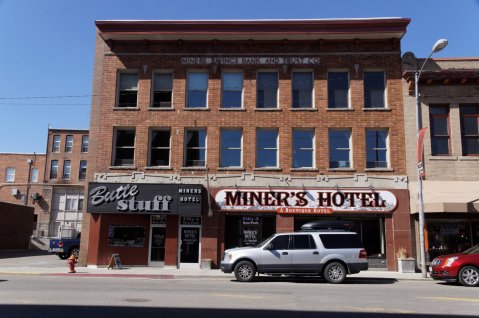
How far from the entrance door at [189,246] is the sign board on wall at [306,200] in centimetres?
197

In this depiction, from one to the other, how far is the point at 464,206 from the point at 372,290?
9.19 metres

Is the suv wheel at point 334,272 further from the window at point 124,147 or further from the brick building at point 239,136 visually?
the window at point 124,147

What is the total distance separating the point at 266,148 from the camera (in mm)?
23766

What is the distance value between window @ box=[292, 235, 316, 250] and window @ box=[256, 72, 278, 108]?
9.38 meters

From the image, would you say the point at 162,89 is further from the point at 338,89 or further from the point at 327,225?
the point at 327,225

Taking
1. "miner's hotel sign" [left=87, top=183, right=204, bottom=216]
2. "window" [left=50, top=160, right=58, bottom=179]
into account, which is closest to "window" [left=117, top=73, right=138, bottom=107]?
"miner's hotel sign" [left=87, top=183, right=204, bottom=216]

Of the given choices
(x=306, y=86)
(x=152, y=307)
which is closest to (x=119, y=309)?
(x=152, y=307)

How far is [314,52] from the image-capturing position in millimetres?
24141

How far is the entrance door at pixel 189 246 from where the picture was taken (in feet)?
74.5

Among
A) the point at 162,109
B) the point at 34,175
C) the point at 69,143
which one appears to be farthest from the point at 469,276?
the point at 34,175

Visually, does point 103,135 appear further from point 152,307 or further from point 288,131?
point 152,307

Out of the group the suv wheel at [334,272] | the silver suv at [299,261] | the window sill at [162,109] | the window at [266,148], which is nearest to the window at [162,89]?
the window sill at [162,109]

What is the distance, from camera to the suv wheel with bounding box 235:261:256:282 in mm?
16281

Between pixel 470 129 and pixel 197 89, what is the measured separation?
46.4 ft
